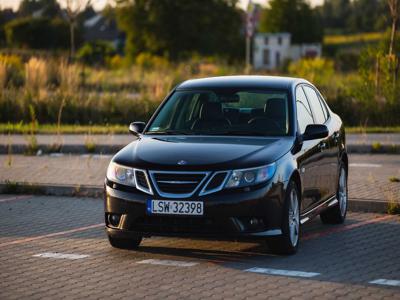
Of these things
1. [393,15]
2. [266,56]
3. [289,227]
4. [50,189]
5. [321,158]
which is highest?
[393,15]

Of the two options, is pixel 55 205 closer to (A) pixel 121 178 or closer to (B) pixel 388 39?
(A) pixel 121 178

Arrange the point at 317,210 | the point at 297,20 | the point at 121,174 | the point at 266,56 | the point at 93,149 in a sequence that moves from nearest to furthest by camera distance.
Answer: the point at 121,174 < the point at 317,210 < the point at 93,149 < the point at 266,56 < the point at 297,20

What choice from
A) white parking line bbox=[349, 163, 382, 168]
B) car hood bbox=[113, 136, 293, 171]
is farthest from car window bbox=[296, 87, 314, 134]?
white parking line bbox=[349, 163, 382, 168]

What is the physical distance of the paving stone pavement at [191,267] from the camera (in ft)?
27.2

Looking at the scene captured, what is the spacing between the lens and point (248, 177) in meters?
9.48

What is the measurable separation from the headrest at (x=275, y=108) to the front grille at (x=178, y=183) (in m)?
1.61

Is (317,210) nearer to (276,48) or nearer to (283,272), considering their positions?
(283,272)

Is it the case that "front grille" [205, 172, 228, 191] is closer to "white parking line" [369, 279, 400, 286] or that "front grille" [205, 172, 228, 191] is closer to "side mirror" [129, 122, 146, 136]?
"white parking line" [369, 279, 400, 286]

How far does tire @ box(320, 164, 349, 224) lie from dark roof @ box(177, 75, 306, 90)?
4.42 feet

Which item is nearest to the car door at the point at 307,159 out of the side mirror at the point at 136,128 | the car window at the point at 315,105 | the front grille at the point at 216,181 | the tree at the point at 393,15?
the car window at the point at 315,105

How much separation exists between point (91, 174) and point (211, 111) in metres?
5.52

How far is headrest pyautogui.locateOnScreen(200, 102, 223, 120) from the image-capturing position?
10.9 meters

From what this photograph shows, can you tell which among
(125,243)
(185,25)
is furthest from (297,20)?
(125,243)

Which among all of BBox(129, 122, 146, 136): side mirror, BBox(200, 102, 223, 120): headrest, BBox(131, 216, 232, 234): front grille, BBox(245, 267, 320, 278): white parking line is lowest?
BBox(245, 267, 320, 278): white parking line
